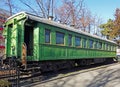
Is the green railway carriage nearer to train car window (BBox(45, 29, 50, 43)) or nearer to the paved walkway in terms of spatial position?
train car window (BBox(45, 29, 50, 43))

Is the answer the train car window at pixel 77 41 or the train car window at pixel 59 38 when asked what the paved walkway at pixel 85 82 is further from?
the train car window at pixel 77 41

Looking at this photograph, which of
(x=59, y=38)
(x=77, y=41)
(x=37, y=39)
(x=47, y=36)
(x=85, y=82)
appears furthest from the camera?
(x=77, y=41)

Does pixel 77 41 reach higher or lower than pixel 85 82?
higher

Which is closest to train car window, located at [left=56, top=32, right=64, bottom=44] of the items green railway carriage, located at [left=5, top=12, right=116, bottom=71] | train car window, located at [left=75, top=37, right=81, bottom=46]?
green railway carriage, located at [left=5, top=12, right=116, bottom=71]

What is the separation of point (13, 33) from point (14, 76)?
3.32m

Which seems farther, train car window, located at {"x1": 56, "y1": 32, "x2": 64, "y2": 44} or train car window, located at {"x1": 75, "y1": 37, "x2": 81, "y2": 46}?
train car window, located at {"x1": 75, "y1": 37, "x2": 81, "y2": 46}

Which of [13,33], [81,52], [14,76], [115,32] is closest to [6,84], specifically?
[14,76]

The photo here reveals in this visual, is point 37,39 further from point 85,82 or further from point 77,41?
point 77,41

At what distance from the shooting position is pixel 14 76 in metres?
10.0

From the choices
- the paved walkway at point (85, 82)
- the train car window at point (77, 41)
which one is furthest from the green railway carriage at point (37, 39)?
the paved walkway at point (85, 82)

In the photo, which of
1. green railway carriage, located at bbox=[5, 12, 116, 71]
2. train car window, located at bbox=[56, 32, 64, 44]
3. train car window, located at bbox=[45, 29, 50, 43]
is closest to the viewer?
green railway carriage, located at bbox=[5, 12, 116, 71]

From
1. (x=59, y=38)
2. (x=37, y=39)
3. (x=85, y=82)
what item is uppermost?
(x=59, y=38)

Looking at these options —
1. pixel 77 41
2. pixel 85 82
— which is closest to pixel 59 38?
pixel 77 41

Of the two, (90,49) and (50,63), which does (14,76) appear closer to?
(50,63)
